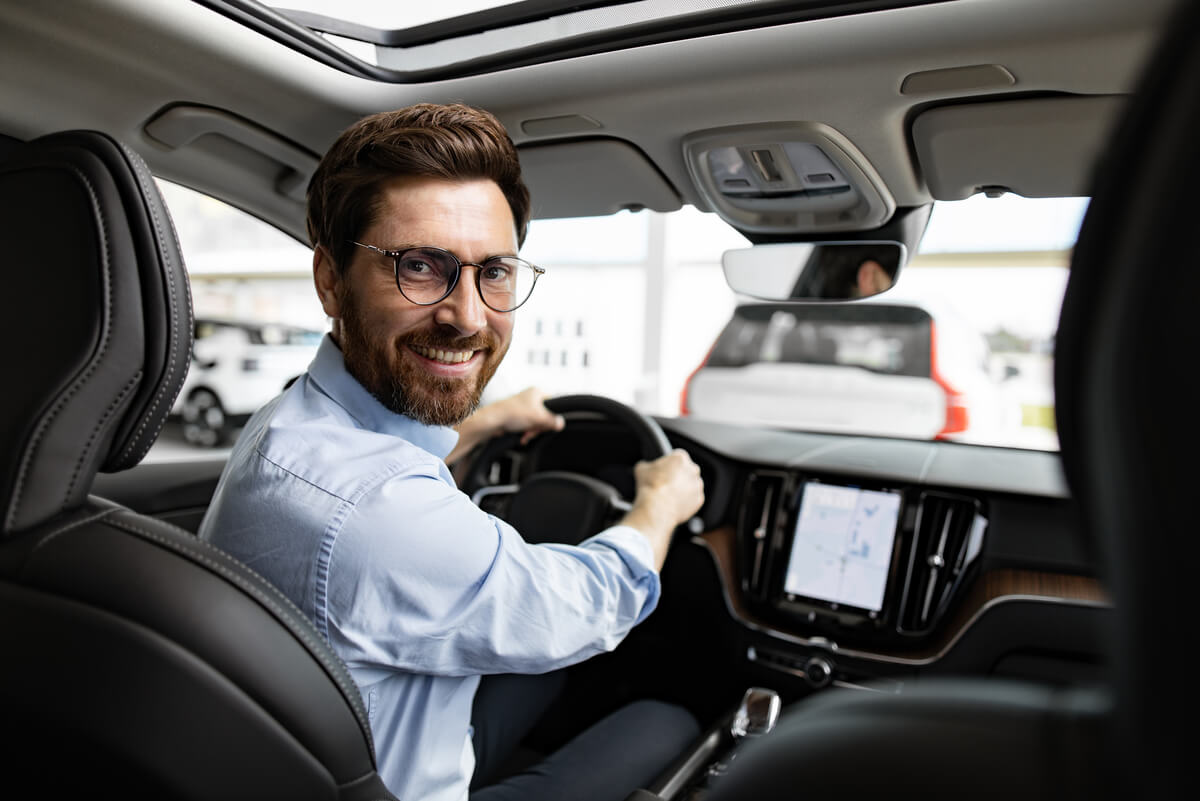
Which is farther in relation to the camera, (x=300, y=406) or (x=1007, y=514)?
(x=1007, y=514)

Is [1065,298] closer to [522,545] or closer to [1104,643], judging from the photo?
[1104,643]

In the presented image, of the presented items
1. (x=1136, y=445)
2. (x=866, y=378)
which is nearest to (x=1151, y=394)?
(x=1136, y=445)

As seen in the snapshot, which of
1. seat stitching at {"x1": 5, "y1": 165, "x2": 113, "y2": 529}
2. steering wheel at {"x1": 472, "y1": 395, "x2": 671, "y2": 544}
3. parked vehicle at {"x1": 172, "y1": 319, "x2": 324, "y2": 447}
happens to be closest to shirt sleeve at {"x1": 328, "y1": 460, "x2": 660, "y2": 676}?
seat stitching at {"x1": 5, "y1": 165, "x2": 113, "y2": 529}

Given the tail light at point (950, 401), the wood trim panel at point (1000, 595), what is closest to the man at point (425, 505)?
the wood trim panel at point (1000, 595)

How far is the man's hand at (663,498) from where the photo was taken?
4.89ft

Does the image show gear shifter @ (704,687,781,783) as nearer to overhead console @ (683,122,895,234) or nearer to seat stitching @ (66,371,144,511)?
overhead console @ (683,122,895,234)

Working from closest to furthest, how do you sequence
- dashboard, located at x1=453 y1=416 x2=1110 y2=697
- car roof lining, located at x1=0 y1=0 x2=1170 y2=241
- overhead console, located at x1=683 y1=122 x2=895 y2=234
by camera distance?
car roof lining, located at x1=0 y1=0 x2=1170 y2=241, overhead console, located at x1=683 y1=122 x2=895 y2=234, dashboard, located at x1=453 y1=416 x2=1110 y2=697

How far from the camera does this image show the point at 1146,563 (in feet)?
1.03

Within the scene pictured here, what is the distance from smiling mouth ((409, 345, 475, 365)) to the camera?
53.4 inches

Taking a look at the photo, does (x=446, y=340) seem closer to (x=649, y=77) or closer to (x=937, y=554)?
(x=649, y=77)

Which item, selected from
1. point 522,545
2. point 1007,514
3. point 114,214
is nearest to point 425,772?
point 522,545

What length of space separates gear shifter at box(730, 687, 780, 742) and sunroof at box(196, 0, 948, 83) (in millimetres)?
1413

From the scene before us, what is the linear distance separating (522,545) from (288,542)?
309 mm

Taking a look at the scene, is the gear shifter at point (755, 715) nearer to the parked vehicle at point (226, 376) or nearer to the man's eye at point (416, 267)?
the man's eye at point (416, 267)
